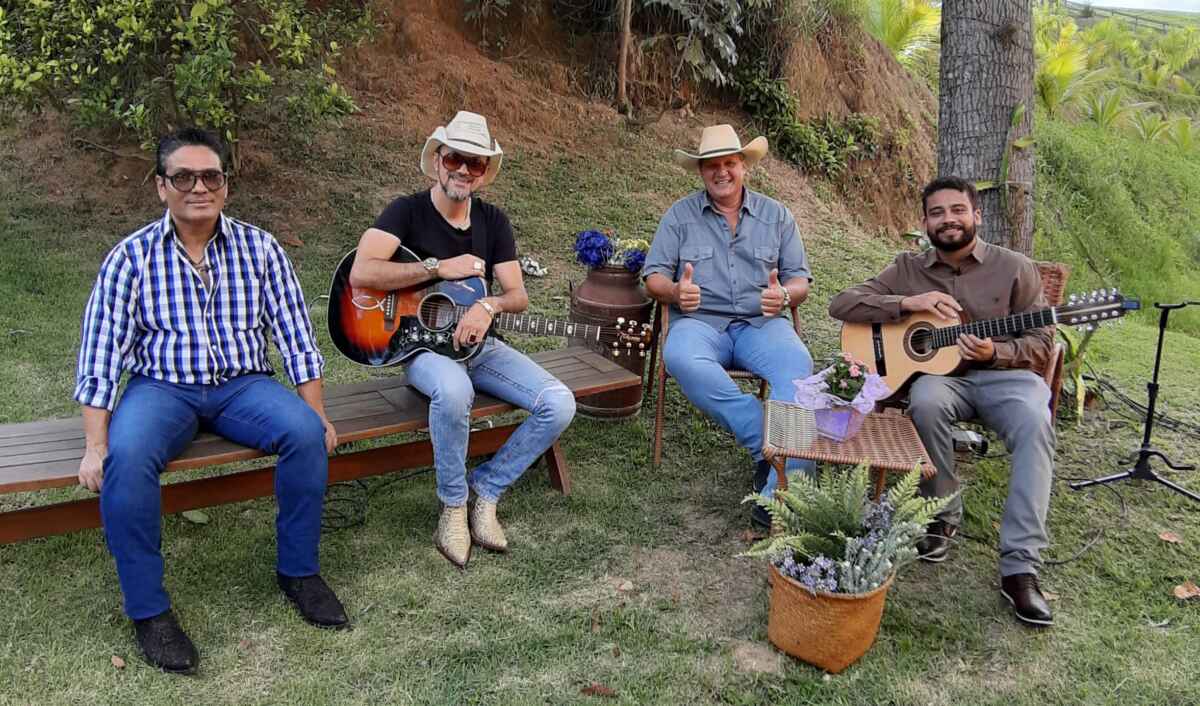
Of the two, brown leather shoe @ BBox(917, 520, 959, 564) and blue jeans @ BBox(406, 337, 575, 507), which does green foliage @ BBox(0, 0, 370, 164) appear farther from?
brown leather shoe @ BBox(917, 520, 959, 564)

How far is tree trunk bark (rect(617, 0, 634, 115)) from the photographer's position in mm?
8695

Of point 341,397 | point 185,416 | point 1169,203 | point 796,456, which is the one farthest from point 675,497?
point 1169,203

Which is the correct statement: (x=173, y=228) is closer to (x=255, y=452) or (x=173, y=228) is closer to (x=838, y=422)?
(x=255, y=452)

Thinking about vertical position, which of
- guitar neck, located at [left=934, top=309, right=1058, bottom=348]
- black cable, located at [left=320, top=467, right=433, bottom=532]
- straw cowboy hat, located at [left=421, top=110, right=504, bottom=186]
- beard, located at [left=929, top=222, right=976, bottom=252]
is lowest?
black cable, located at [left=320, top=467, right=433, bottom=532]

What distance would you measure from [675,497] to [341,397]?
1549 millimetres

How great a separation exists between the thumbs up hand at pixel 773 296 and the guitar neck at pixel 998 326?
2.30ft

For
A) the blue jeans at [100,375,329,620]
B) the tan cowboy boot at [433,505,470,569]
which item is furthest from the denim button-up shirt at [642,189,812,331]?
the blue jeans at [100,375,329,620]

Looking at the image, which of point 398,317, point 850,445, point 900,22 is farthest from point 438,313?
point 900,22

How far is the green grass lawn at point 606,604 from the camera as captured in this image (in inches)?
105

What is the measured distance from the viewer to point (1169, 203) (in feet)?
42.0

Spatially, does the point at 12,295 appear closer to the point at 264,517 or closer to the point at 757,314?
the point at 264,517

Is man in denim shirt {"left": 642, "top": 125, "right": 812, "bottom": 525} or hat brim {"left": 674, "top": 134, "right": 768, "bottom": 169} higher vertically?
hat brim {"left": 674, "top": 134, "right": 768, "bottom": 169}

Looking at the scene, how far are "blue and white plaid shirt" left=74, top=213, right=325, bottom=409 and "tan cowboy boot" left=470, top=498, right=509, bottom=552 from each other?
0.86 m

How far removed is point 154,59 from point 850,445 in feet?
17.0
